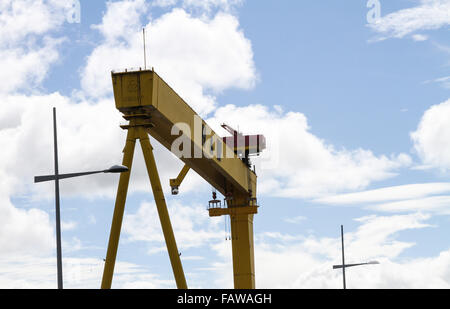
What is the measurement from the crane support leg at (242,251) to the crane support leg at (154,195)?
17380 millimetres

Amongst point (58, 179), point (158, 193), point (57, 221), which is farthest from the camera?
point (158, 193)

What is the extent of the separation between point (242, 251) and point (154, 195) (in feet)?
62.1

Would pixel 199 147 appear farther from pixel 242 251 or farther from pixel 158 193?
pixel 242 251

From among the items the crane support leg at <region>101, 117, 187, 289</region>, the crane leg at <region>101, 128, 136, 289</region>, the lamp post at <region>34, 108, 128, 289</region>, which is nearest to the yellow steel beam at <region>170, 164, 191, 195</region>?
the crane support leg at <region>101, 117, 187, 289</region>

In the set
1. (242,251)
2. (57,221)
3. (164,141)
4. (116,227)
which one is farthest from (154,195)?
(242,251)

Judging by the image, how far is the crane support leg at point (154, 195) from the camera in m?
30.9

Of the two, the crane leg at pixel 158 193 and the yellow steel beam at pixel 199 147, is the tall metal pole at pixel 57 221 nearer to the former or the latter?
the yellow steel beam at pixel 199 147

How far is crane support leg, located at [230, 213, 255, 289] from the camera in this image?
4966 cm

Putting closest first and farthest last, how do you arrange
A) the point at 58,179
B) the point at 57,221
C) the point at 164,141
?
the point at 57,221, the point at 58,179, the point at 164,141

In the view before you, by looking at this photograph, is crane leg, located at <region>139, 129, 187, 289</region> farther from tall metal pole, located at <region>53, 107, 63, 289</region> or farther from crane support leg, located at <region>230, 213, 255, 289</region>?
crane support leg, located at <region>230, 213, 255, 289</region>

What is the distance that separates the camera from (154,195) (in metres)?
32.0

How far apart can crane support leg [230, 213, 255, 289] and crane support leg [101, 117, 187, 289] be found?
17.4 m
